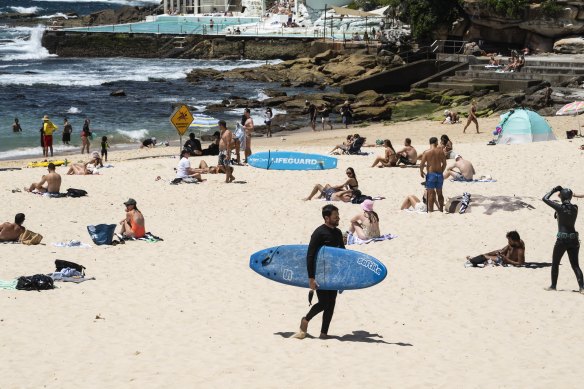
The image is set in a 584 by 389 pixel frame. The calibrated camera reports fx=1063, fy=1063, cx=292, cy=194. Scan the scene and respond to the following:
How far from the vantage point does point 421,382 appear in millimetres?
7902

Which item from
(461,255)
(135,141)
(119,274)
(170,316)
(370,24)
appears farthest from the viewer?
(370,24)

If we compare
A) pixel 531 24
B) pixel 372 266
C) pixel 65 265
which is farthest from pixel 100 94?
pixel 372 266

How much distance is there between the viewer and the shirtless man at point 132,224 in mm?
13648

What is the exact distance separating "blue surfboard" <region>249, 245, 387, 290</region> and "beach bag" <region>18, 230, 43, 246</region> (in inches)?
163

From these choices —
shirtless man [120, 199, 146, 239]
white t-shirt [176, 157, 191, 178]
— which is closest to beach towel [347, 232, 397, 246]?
shirtless man [120, 199, 146, 239]

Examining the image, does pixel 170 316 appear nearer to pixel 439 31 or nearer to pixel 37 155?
pixel 37 155

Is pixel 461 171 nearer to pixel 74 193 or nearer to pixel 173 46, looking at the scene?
pixel 74 193

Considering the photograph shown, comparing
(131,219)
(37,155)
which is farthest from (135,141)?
(131,219)

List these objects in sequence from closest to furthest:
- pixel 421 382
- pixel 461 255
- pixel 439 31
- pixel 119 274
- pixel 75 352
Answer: pixel 421 382 → pixel 75 352 → pixel 119 274 → pixel 461 255 → pixel 439 31

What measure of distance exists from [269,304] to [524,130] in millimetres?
13156

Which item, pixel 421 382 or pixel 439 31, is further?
pixel 439 31

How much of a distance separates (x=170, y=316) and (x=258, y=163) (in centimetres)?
1017

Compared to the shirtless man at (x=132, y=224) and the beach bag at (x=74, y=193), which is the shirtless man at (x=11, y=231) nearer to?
the shirtless man at (x=132, y=224)

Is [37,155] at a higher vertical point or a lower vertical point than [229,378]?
lower
